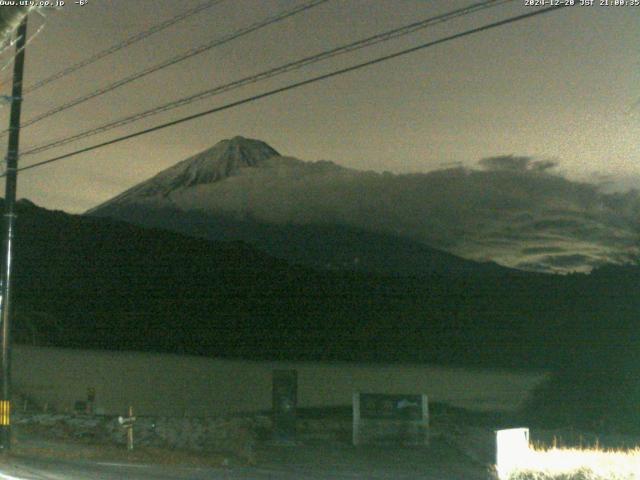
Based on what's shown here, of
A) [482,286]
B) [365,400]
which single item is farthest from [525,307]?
[365,400]

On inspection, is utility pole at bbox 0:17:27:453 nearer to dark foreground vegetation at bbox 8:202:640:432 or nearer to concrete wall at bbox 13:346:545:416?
concrete wall at bbox 13:346:545:416

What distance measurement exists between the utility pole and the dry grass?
10433 millimetres

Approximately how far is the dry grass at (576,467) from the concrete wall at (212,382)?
11460mm

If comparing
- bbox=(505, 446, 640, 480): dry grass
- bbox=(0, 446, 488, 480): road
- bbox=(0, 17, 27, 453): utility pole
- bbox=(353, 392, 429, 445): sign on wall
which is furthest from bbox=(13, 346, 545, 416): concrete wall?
bbox=(505, 446, 640, 480): dry grass

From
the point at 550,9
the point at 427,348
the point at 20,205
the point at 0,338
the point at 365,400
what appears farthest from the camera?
the point at 20,205

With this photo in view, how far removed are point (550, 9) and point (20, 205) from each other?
49938 millimetres

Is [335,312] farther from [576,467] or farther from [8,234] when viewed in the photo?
[576,467]

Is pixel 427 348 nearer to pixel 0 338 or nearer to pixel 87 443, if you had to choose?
pixel 87 443

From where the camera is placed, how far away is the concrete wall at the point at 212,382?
26.1 meters

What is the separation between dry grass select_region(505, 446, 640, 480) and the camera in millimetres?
12102

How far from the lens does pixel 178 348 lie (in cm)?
3173


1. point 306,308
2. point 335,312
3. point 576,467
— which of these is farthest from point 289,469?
point 306,308

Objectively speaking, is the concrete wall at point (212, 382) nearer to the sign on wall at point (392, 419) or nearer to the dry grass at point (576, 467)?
the sign on wall at point (392, 419)

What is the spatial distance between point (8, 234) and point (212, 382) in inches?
517
